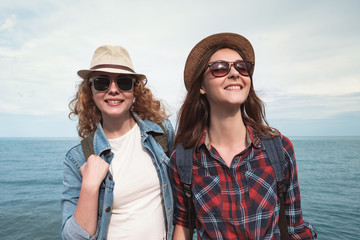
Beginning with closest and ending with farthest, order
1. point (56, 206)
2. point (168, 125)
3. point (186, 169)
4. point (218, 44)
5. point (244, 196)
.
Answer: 1. point (244, 196)
2. point (186, 169)
3. point (218, 44)
4. point (168, 125)
5. point (56, 206)

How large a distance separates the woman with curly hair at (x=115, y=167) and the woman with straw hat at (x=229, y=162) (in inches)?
15.0

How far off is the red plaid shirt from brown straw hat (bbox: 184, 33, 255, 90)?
97cm

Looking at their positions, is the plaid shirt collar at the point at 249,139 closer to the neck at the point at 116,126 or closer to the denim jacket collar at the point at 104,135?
the denim jacket collar at the point at 104,135

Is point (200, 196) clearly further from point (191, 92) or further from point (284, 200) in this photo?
point (191, 92)

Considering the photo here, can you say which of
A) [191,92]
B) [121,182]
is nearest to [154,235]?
[121,182]

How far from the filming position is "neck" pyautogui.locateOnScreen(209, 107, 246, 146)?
8.67 feet

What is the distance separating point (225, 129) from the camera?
2678mm

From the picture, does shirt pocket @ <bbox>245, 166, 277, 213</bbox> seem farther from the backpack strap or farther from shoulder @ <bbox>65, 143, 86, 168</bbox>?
shoulder @ <bbox>65, 143, 86, 168</bbox>

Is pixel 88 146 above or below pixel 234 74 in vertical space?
below

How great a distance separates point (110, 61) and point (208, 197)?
A: 2.09 metres

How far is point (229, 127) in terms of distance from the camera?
266 centimetres

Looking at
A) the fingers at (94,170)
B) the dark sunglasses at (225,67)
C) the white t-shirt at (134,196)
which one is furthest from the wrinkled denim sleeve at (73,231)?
the dark sunglasses at (225,67)

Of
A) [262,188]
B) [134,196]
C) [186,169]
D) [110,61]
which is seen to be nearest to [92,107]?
[110,61]

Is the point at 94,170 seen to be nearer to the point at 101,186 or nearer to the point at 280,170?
the point at 101,186
